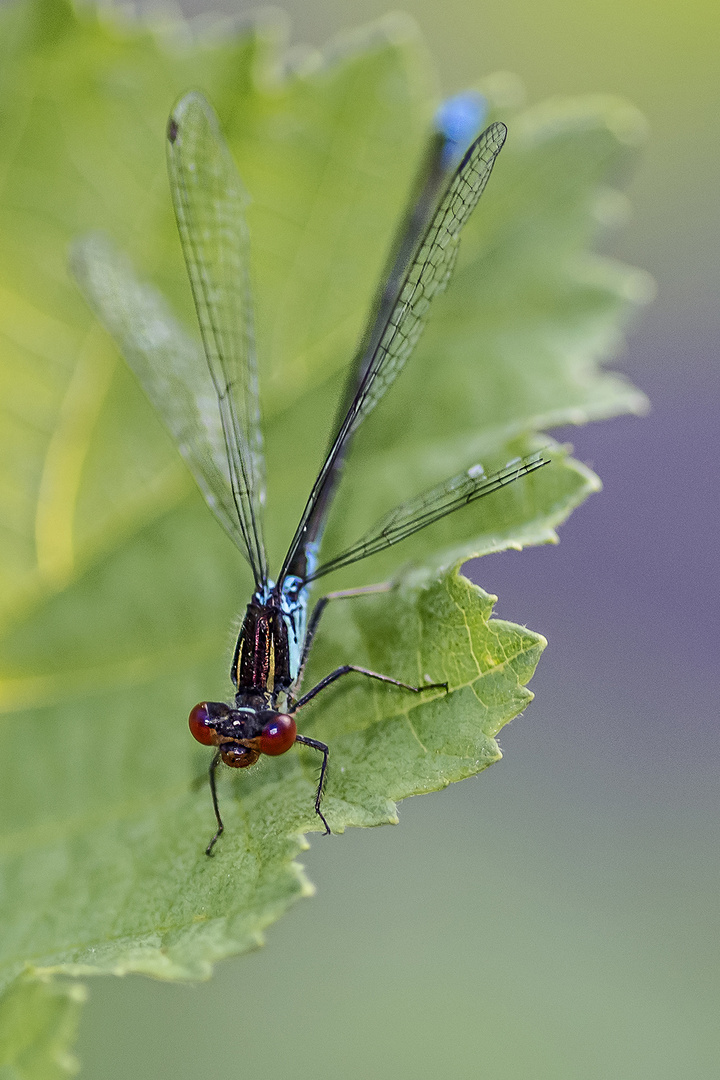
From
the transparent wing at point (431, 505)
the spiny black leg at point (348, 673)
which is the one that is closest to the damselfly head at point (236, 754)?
the spiny black leg at point (348, 673)

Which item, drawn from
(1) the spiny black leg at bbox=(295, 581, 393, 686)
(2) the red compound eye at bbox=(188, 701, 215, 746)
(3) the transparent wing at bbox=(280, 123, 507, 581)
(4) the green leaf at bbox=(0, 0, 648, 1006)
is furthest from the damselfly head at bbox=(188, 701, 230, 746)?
(3) the transparent wing at bbox=(280, 123, 507, 581)

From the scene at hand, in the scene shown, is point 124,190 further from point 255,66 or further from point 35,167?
point 255,66

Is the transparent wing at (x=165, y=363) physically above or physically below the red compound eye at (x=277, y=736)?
above

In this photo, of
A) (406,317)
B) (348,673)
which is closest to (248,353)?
(406,317)

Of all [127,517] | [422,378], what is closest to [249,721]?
[127,517]

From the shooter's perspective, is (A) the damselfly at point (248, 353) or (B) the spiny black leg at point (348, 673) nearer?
(B) the spiny black leg at point (348, 673)

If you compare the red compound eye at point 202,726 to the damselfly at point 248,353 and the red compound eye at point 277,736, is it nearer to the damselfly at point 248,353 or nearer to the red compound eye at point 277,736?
the damselfly at point 248,353

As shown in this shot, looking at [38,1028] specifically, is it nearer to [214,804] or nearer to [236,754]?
[214,804]
